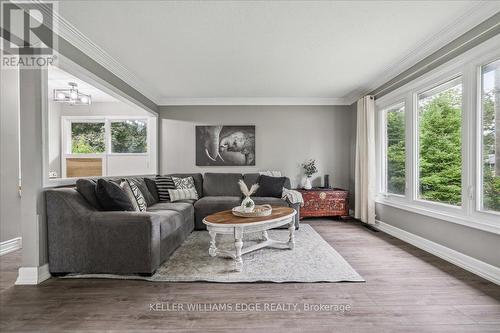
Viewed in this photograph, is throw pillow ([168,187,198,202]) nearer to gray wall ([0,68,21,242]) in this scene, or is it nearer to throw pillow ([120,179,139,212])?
throw pillow ([120,179,139,212])

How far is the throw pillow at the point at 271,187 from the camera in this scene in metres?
4.86

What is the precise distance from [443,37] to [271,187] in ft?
10.6

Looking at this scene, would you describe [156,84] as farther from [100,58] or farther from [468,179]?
[468,179]

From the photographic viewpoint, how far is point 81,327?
5.87 feet

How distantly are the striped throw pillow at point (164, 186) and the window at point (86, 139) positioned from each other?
2.15m

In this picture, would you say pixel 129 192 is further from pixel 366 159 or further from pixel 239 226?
pixel 366 159

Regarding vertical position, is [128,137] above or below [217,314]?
above

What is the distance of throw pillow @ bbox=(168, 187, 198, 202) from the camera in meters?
4.54

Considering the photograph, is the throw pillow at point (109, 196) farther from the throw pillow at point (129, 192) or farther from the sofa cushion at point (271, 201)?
the sofa cushion at point (271, 201)

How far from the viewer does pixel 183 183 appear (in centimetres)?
484

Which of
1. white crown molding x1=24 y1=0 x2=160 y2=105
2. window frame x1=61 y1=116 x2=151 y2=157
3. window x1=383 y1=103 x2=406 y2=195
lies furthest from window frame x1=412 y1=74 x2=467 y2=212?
window frame x1=61 y1=116 x2=151 y2=157

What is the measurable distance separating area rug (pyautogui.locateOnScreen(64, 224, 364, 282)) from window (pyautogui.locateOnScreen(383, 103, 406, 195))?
5.59 feet

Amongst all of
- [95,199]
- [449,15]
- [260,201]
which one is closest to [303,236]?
[260,201]

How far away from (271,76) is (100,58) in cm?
244
